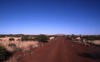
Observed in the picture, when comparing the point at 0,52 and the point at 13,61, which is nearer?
the point at 13,61

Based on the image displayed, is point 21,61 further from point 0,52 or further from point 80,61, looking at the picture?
point 80,61

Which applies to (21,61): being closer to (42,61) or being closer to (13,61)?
(13,61)

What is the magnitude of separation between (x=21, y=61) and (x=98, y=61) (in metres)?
7.10

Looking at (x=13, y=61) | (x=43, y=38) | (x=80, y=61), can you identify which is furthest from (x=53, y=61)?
(x=43, y=38)

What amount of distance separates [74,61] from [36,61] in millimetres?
3429

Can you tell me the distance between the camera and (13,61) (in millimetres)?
13641

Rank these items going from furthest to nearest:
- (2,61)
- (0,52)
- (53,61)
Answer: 1. (0,52)
2. (2,61)
3. (53,61)

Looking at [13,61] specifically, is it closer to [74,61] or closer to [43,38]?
[74,61]

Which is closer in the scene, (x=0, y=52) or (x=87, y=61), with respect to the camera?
(x=87, y=61)

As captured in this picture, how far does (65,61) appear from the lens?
527 inches

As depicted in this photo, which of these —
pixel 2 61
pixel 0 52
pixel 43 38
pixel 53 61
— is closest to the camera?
pixel 53 61

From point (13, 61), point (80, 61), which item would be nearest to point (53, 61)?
point (80, 61)

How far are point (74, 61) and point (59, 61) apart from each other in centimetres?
139

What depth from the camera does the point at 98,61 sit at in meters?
14.0
